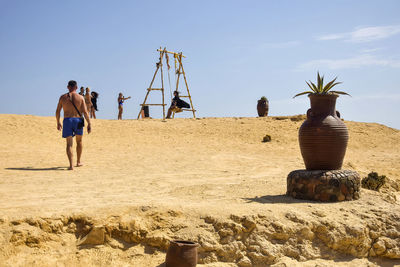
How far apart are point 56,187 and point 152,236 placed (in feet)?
9.00

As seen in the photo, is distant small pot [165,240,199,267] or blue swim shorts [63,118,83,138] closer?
distant small pot [165,240,199,267]

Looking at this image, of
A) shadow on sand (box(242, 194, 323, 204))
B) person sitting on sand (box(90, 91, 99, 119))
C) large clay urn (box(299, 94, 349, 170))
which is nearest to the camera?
shadow on sand (box(242, 194, 323, 204))

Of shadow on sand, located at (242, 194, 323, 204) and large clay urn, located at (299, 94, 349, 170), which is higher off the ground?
large clay urn, located at (299, 94, 349, 170)

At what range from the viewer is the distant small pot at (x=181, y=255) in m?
3.96

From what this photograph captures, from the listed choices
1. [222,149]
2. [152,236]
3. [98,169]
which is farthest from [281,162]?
[152,236]

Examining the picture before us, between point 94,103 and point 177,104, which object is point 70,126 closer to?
point 94,103

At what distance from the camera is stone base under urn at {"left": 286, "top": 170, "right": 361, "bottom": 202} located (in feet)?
18.9

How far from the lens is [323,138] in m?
6.00

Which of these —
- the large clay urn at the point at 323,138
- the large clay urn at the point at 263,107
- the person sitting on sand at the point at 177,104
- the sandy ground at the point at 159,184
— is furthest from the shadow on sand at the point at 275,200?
the large clay urn at the point at 263,107

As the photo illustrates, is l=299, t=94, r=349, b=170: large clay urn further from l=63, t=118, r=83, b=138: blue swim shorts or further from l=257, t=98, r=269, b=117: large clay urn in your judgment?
l=257, t=98, r=269, b=117: large clay urn

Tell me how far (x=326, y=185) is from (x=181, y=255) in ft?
8.97

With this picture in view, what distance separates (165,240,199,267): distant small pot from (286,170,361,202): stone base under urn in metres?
2.44

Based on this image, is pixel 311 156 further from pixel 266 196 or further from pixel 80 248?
pixel 80 248

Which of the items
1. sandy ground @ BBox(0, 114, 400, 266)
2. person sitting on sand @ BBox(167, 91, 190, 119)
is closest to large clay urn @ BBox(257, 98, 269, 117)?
person sitting on sand @ BBox(167, 91, 190, 119)
